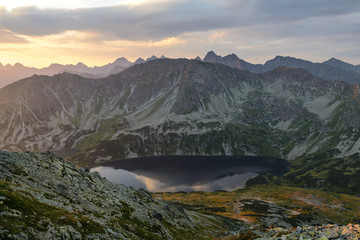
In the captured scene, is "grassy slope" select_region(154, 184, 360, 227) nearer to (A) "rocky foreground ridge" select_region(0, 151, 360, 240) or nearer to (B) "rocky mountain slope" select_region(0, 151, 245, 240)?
(A) "rocky foreground ridge" select_region(0, 151, 360, 240)

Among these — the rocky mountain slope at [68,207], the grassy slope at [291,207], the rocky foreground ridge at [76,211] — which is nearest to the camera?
the rocky foreground ridge at [76,211]

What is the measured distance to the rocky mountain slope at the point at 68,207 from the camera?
2625cm

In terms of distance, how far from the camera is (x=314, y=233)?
91.1 feet

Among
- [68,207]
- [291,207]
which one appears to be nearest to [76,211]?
[68,207]

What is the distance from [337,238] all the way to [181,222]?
149 feet

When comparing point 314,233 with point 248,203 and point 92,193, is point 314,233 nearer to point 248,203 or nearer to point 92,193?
point 92,193

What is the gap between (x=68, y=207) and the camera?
1436 inches

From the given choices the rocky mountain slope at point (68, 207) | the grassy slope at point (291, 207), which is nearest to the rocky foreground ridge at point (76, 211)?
the rocky mountain slope at point (68, 207)

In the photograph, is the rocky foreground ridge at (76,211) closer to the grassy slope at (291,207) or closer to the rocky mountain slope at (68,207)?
the rocky mountain slope at (68,207)

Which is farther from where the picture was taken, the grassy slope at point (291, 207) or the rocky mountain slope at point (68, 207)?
the grassy slope at point (291, 207)

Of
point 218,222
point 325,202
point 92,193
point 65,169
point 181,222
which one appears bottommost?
point 325,202

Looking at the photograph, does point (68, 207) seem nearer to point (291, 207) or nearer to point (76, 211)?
point (76, 211)

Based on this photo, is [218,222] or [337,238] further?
[218,222]

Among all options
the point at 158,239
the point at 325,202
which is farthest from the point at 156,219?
the point at 325,202
